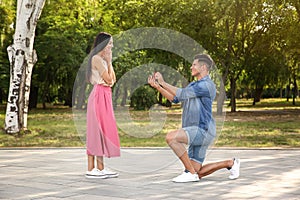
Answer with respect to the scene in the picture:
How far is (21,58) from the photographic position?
1599cm

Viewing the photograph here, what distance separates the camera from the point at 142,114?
285 inches

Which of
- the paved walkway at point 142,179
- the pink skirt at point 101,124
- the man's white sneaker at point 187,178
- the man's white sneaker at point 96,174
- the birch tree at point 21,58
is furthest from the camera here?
the birch tree at point 21,58

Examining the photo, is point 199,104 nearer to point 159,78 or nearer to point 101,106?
point 159,78

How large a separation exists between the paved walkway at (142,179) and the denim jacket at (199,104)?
80 cm

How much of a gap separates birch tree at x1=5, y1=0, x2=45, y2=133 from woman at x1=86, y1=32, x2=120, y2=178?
26.8 ft

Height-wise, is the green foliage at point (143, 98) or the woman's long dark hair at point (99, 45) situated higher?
the woman's long dark hair at point (99, 45)

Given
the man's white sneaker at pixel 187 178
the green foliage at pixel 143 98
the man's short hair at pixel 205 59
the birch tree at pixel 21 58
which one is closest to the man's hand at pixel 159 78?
the green foliage at pixel 143 98

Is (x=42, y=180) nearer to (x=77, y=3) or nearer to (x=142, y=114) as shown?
(x=142, y=114)

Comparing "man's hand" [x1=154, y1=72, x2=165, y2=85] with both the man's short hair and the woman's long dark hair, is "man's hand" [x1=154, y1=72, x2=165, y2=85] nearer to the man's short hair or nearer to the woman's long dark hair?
the man's short hair

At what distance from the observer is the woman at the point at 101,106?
8109 mm

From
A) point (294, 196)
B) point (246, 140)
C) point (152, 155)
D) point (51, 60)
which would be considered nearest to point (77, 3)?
point (51, 60)

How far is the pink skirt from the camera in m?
8.11

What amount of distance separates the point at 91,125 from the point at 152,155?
340cm

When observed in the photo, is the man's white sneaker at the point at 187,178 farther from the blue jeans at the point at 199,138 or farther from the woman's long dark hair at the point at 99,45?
the woman's long dark hair at the point at 99,45
